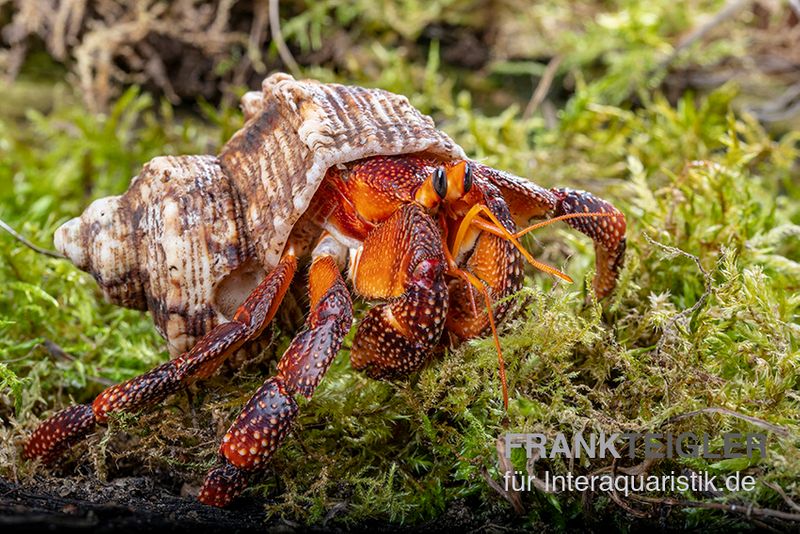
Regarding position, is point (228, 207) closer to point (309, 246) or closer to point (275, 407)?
point (309, 246)

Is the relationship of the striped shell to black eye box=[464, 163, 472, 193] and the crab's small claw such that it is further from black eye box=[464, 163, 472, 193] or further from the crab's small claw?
the crab's small claw

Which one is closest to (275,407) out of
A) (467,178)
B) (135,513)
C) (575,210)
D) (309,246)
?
(135,513)

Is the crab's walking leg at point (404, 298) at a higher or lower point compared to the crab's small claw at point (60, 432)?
higher

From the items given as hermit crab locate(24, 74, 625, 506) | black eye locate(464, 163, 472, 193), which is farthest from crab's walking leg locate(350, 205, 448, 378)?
black eye locate(464, 163, 472, 193)

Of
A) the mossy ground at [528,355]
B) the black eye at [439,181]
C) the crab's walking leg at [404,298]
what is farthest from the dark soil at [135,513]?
the black eye at [439,181]

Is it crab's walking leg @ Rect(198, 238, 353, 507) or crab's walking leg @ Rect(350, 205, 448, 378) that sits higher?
crab's walking leg @ Rect(350, 205, 448, 378)

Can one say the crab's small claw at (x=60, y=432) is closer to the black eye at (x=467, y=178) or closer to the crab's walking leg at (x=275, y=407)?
the crab's walking leg at (x=275, y=407)

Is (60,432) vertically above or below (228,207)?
below
